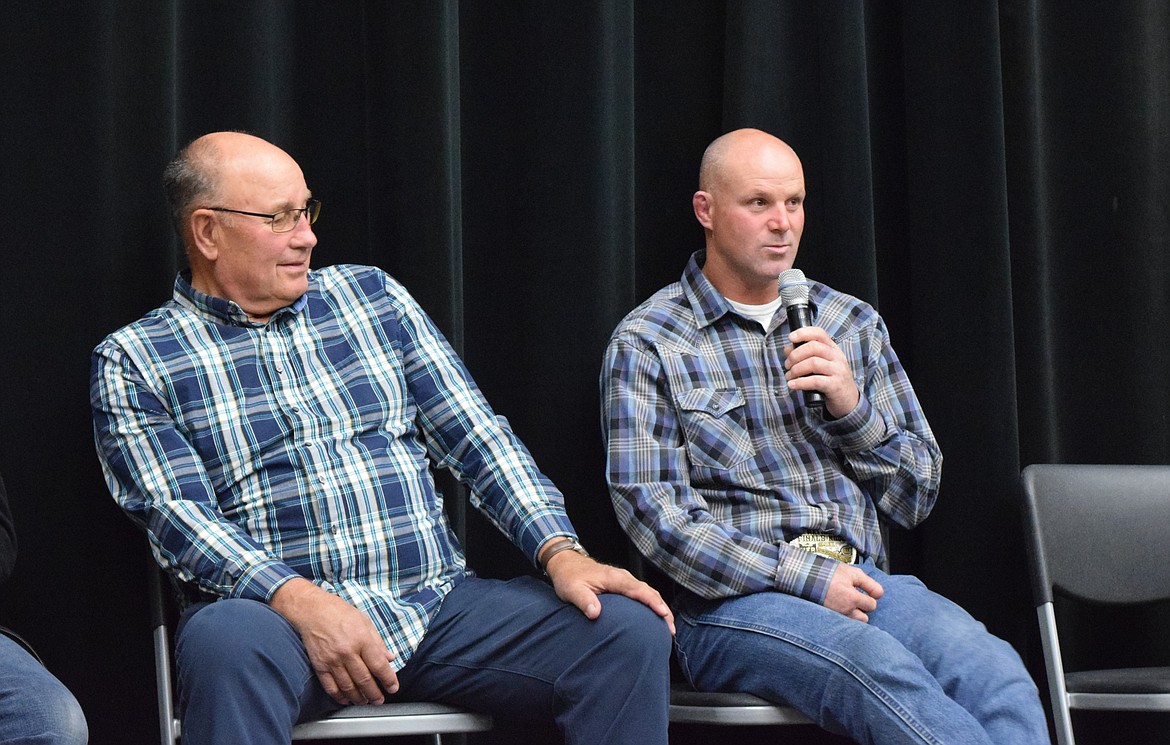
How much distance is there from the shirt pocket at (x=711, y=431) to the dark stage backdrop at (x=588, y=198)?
0.33 metres

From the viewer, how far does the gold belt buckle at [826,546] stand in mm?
2305

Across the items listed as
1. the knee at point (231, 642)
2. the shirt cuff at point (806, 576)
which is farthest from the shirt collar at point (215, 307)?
the shirt cuff at point (806, 576)

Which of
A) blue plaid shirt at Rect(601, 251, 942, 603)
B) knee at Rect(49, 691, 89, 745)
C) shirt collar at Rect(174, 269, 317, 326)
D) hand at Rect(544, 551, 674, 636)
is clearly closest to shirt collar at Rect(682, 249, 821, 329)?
blue plaid shirt at Rect(601, 251, 942, 603)

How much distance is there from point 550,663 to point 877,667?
49cm

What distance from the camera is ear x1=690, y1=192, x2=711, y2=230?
8.50ft

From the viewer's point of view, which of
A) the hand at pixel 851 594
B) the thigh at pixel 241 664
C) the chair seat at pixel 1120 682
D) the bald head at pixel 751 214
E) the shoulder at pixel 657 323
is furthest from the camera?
the bald head at pixel 751 214

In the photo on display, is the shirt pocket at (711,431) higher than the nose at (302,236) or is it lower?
lower

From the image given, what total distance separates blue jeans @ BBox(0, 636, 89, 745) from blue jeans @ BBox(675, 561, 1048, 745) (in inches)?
38.7

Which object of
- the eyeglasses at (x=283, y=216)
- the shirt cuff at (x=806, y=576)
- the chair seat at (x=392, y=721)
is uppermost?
the eyeglasses at (x=283, y=216)

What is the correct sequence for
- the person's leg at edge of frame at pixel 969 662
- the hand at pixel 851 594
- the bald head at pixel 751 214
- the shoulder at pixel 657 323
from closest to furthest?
the person's leg at edge of frame at pixel 969 662 < the hand at pixel 851 594 < the shoulder at pixel 657 323 < the bald head at pixel 751 214

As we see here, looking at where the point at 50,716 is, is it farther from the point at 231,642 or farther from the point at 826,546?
the point at 826,546

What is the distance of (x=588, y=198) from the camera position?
2.62m

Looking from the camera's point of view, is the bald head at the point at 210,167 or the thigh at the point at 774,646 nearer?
the thigh at the point at 774,646

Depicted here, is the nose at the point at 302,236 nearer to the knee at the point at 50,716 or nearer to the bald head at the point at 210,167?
the bald head at the point at 210,167
